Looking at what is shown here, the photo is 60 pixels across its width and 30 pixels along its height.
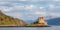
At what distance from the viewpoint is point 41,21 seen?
148 meters

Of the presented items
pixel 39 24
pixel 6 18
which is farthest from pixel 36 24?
pixel 6 18

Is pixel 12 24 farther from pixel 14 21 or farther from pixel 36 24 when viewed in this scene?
pixel 36 24

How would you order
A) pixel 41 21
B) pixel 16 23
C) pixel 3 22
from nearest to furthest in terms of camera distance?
pixel 41 21, pixel 3 22, pixel 16 23

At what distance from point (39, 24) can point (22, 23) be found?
41.2 m

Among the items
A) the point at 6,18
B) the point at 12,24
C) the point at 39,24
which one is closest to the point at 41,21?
the point at 39,24

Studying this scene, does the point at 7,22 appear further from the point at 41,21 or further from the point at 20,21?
the point at 41,21

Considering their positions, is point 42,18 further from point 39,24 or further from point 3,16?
point 3,16

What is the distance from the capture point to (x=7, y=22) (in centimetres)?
17525

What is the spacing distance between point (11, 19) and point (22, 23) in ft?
38.3

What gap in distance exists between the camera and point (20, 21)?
189 metres

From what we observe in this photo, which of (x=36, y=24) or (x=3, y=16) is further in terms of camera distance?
(x=3, y=16)

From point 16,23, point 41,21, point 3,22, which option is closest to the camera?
point 41,21

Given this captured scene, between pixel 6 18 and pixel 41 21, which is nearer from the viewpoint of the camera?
pixel 41 21

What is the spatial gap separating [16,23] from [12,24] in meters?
9.16
